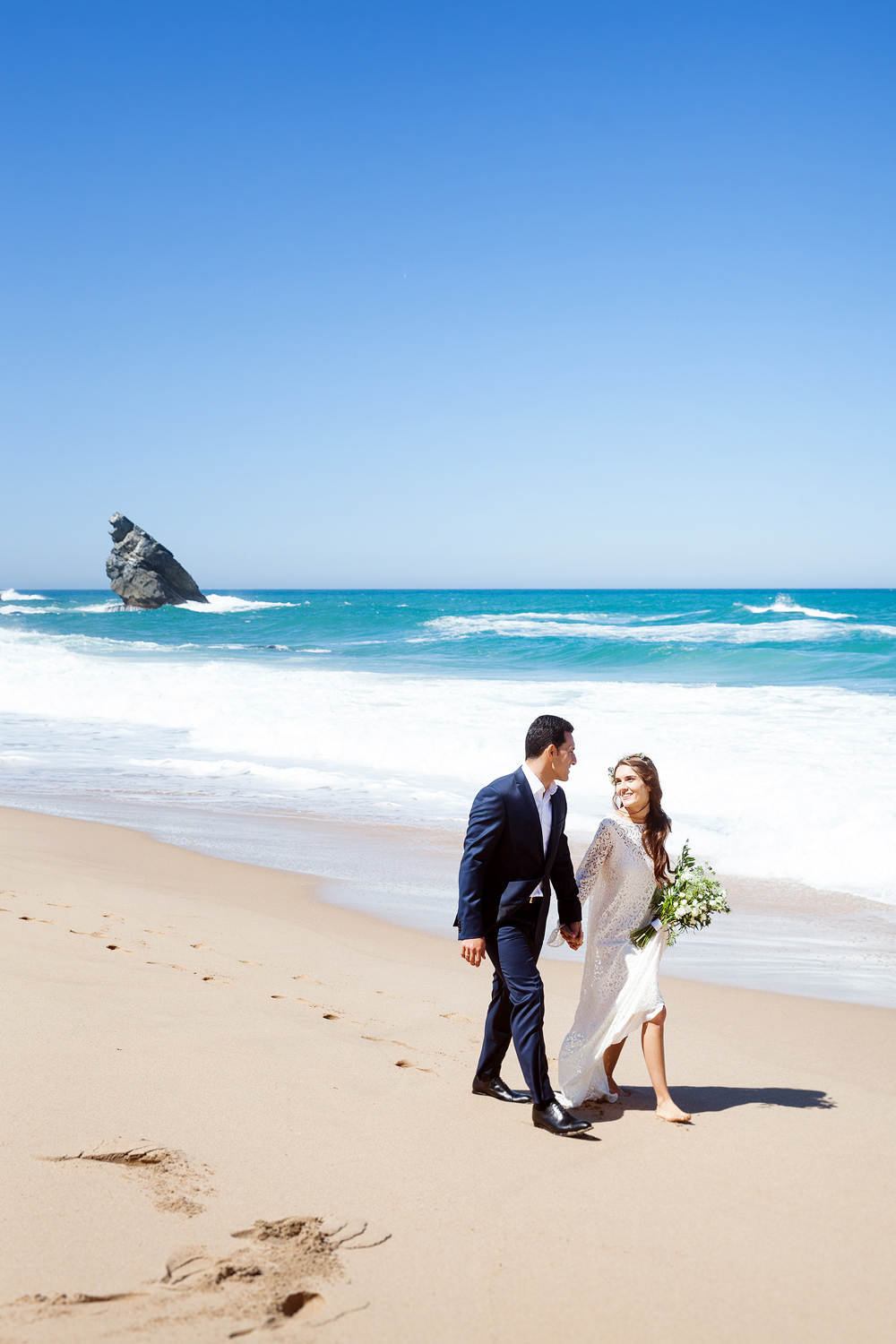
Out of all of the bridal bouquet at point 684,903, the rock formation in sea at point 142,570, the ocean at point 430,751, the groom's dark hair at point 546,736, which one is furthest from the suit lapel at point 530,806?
the rock formation in sea at point 142,570

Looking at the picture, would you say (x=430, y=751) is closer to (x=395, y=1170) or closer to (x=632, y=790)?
(x=632, y=790)

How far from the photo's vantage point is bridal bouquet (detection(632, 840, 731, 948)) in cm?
369

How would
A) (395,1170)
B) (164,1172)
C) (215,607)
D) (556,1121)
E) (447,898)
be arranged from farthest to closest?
1. (215,607)
2. (447,898)
3. (556,1121)
4. (395,1170)
5. (164,1172)

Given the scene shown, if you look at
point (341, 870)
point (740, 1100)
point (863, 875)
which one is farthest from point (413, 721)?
point (740, 1100)

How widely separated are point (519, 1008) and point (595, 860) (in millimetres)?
678

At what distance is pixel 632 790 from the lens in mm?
3791

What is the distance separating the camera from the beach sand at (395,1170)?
2.44 m

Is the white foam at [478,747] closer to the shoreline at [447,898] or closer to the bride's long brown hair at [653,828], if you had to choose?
the shoreline at [447,898]

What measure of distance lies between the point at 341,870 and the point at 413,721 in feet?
26.6

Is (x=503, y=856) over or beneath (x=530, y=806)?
beneath

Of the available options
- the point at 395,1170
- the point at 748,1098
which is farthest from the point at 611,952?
the point at 395,1170

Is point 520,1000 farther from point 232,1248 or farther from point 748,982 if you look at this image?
point 748,982

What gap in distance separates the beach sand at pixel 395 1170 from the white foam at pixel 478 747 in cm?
424

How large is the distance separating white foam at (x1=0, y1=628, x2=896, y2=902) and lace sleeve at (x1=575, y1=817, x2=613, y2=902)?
16.1ft
